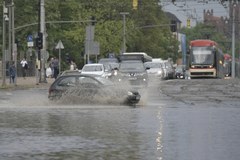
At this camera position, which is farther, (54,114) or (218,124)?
(54,114)

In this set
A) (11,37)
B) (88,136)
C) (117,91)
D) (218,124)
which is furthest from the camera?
(11,37)

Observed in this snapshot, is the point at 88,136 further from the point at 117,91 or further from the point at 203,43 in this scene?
the point at 203,43

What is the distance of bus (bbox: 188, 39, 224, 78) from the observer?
226 ft

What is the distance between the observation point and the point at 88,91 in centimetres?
2842

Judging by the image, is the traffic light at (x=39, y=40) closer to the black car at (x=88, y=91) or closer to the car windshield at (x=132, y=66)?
the car windshield at (x=132, y=66)

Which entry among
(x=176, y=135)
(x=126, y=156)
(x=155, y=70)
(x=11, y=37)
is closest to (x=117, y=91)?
(x=176, y=135)

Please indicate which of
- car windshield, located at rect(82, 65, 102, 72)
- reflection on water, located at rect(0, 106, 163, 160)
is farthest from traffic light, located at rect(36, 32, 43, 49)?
reflection on water, located at rect(0, 106, 163, 160)

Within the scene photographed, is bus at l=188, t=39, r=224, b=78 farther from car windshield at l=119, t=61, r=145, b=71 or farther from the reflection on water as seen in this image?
the reflection on water

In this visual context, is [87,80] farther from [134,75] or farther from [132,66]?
[132,66]

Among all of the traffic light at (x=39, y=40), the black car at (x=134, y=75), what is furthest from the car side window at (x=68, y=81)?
the traffic light at (x=39, y=40)

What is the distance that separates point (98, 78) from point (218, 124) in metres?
9.74

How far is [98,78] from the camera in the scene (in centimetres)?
2898

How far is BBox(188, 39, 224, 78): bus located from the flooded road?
40.5 meters

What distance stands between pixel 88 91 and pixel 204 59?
41.4 m
